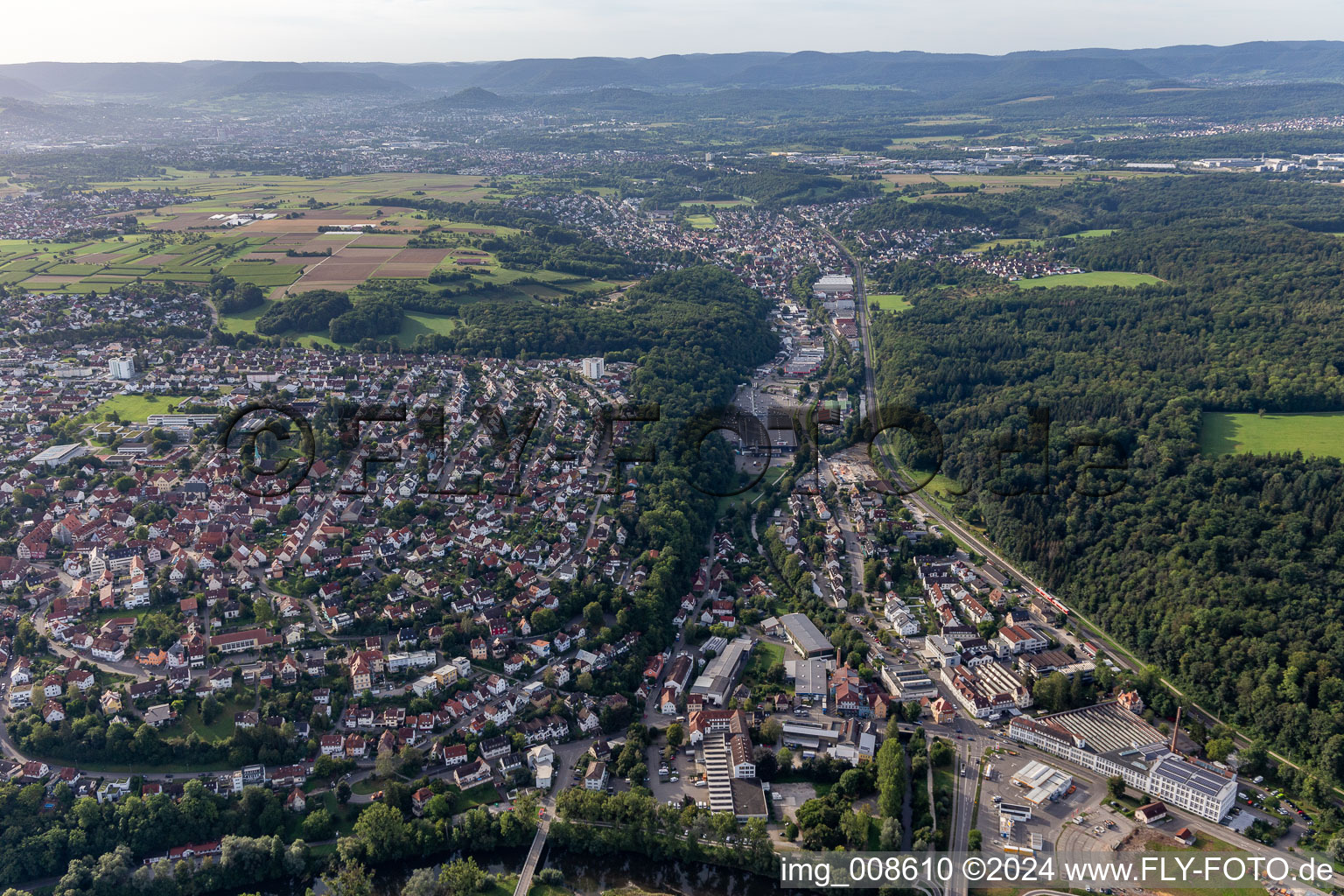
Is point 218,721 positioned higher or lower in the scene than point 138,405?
lower

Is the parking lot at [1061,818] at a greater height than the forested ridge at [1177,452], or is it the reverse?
the forested ridge at [1177,452]

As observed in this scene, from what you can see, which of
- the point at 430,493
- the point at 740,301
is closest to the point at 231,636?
the point at 430,493

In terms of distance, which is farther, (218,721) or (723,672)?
(723,672)

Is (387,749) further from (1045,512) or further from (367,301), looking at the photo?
(367,301)

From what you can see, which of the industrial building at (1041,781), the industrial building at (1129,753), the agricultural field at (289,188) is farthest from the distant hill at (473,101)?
the industrial building at (1041,781)

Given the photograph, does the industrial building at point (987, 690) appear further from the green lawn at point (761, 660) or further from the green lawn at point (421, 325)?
the green lawn at point (421, 325)

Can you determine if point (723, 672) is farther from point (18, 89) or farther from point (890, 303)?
point (18, 89)

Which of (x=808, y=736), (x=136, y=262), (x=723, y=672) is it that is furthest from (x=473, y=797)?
(x=136, y=262)
